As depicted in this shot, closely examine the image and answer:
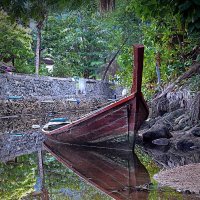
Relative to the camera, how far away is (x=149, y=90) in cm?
1762

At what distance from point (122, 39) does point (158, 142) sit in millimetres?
16249

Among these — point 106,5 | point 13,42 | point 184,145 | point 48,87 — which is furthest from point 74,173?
point 48,87

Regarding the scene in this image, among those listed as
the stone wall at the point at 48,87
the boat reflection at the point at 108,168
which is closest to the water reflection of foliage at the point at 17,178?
the boat reflection at the point at 108,168

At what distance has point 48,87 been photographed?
2725 cm

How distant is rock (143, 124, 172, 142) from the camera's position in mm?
11359

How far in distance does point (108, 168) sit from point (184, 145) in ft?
9.38

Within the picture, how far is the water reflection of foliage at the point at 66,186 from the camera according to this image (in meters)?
5.79

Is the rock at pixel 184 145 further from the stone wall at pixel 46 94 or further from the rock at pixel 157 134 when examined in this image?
the stone wall at pixel 46 94

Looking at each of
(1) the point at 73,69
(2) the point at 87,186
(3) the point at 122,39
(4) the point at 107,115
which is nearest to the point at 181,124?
(4) the point at 107,115

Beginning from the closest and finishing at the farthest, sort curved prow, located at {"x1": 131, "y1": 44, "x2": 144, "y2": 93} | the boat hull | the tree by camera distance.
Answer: the tree
curved prow, located at {"x1": 131, "y1": 44, "x2": 144, "y2": 93}
the boat hull

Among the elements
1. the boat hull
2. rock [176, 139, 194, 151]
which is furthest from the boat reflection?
rock [176, 139, 194, 151]

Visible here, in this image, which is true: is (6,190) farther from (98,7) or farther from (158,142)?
(158,142)

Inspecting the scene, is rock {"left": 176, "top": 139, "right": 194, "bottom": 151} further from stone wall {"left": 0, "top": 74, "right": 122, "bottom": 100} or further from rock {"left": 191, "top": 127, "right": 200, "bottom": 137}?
stone wall {"left": 0, "top": 74, "right": 122, "bottom": 100}

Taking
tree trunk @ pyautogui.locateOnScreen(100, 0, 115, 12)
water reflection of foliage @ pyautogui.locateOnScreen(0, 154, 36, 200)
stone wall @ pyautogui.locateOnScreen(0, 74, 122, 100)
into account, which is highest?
tree trunk @ pyautogui.locateOnScreen(100, 0, 115, 12)
